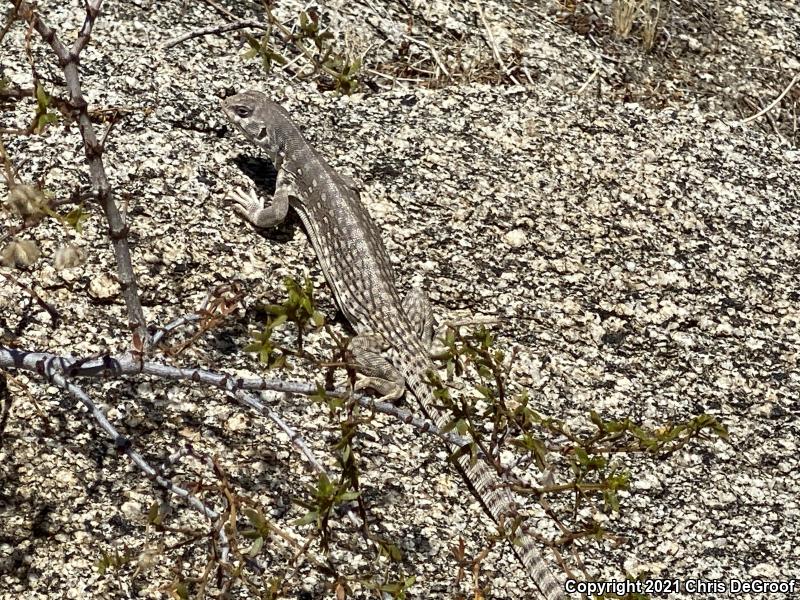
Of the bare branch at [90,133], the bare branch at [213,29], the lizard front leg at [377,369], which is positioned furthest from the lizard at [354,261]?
the bare branch at [90,133]

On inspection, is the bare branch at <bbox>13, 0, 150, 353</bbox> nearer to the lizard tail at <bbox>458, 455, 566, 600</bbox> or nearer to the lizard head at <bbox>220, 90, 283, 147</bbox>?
the lizard tail at <bbox>458, 455, 566, 600</bbox>

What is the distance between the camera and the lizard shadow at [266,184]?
513cm

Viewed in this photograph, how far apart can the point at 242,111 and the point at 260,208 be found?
708 mm

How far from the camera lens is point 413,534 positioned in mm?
3953

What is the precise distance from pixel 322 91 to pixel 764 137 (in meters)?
2.80

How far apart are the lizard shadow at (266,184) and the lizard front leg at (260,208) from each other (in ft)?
0.22

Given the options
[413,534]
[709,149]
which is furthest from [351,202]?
[709,149]

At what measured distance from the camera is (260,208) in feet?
16.4

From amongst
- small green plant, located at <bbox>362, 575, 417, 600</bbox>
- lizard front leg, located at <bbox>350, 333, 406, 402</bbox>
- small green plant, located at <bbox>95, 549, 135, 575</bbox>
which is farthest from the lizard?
small green plant, located at <bbox>95, 549, 135, 575</bbox>

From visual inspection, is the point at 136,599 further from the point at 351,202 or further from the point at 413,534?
the point at 351,202

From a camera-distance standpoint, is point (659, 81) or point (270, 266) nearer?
point (270, 266)

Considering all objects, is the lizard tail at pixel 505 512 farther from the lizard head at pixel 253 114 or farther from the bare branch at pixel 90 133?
the lizard head at pixel 253 114

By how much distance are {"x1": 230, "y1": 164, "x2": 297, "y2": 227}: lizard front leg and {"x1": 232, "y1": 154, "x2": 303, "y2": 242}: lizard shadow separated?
0.07 metres

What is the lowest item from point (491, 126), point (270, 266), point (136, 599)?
point (136, 599)
